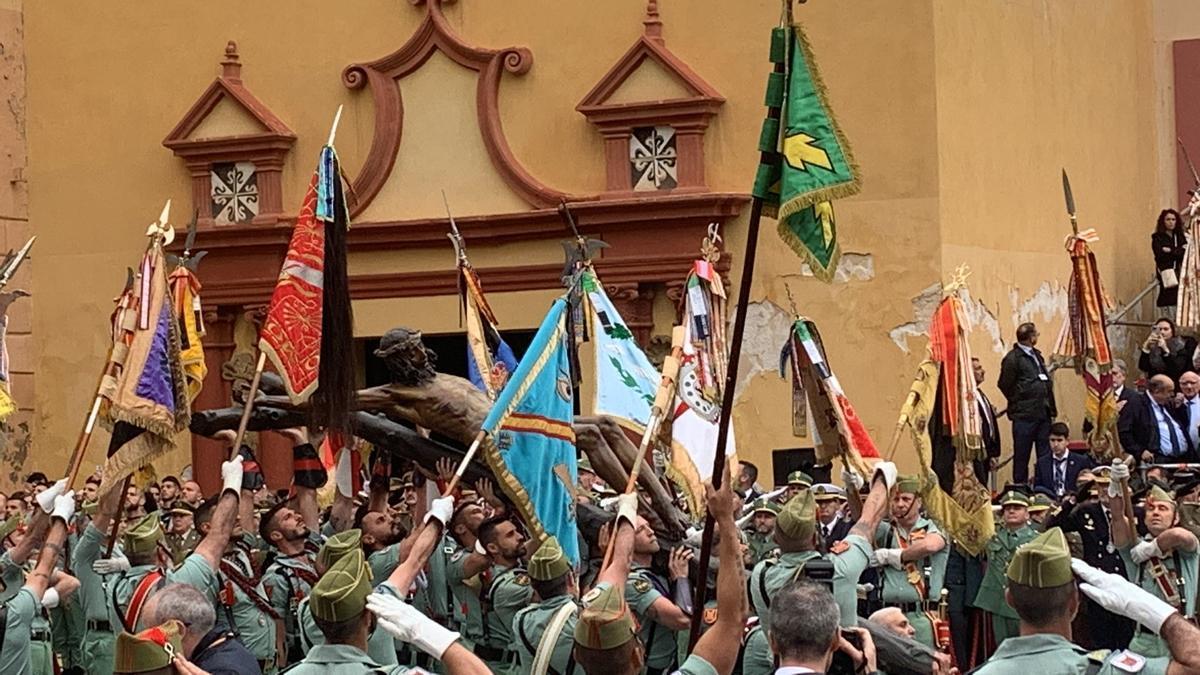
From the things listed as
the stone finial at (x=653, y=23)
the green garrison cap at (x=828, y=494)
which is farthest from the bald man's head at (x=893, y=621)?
the stone finial at (x=653, y=23)

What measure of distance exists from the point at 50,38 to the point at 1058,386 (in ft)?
37.1

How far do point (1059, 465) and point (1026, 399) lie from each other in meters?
1.04

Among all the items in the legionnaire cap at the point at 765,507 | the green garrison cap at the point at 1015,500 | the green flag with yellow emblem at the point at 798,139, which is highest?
the green flag with yellow emblem at the point at 798,139

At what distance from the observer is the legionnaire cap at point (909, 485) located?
555 inches

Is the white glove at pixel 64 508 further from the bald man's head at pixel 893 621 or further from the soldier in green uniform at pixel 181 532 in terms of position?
the soldier in green uniform at pixel 181 532

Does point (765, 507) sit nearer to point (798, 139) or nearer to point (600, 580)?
point (798, 139)

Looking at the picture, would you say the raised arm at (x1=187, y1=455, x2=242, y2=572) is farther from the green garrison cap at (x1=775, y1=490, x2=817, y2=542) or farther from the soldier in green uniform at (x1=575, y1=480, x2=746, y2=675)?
the soldier in green uniform at (x1=575, y1=480, x2=746, y2=675)

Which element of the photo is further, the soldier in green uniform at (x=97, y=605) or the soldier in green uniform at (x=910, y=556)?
the soldier in green uniform at (x=910, y=556)

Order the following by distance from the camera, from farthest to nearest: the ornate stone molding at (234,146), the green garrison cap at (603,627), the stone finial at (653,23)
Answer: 1. the ornate stone molding at (234,146)
2. the stone finial at (653,23)
3. the green garrison cap at (603,627)

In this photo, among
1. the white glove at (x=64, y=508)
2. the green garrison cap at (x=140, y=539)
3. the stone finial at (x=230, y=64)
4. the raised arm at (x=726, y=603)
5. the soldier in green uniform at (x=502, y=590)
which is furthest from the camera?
the stone finial at (x=230, y=64)

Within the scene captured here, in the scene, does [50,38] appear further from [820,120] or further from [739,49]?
[820,120]

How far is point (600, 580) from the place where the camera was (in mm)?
7535

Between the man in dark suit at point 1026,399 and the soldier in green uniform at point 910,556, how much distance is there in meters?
6.30

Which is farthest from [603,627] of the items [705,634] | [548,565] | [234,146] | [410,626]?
[234,146]
